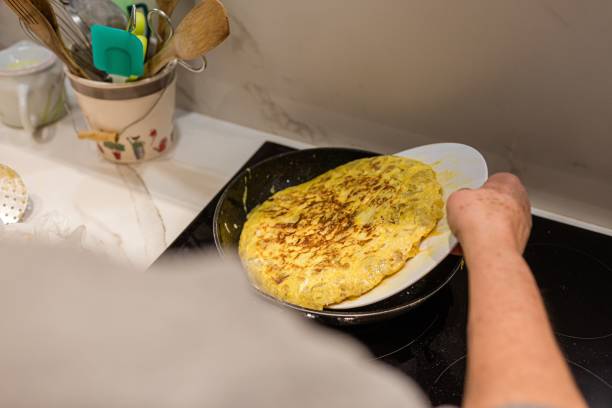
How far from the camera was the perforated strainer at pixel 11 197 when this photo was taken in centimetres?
83

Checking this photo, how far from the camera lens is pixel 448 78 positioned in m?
0.81

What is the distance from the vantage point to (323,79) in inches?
35.9

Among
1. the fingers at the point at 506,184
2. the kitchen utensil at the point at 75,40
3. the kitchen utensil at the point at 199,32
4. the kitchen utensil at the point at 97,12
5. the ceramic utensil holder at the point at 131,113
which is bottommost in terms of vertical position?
the ceramic utensil holder at the point at 131,113

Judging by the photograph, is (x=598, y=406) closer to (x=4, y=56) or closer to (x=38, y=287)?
(x=38, y=287)

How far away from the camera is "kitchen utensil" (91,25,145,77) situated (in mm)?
756

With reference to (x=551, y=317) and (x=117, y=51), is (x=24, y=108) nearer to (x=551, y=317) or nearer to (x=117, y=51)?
(x=117, y=51)

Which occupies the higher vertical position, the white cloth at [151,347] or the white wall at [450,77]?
the white cloth at [151,347]

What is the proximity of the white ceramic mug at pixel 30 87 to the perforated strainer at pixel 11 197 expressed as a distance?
0.19 meters

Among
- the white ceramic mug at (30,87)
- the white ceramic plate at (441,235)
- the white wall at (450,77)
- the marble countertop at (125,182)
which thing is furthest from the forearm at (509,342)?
the white ceramic mug at (30,87)

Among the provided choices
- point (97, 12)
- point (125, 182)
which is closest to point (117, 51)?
point (97, 12)

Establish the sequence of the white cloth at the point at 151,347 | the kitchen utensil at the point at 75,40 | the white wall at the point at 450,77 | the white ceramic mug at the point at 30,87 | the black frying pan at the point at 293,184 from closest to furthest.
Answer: the white cloth at the point at 151,347 → the black frying pan at the point at 293,184 → the white wall at the point at 450,77 → the kitchen utensil at the point at 75,40 → the white ceramic mug at the point at 30,87

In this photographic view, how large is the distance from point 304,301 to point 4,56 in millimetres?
811

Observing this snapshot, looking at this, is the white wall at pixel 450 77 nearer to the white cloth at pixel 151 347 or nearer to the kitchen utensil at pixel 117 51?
the kitchen utensil at pixel 117 51

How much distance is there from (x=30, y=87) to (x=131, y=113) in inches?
9.9
